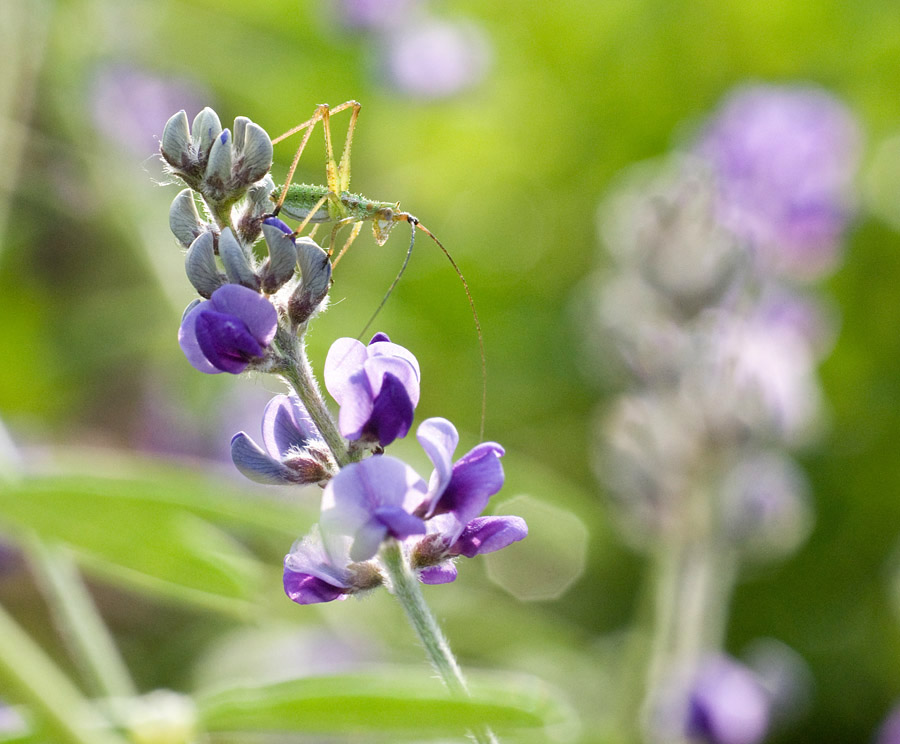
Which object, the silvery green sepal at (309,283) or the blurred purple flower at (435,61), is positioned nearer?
the silvery green sepal at (309,283)

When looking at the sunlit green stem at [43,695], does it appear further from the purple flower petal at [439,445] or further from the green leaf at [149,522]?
the purple flower petal at [439,445]

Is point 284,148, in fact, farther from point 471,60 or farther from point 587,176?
point 587,176

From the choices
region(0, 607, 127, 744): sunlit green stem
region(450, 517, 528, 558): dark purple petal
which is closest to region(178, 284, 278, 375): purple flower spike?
region(450, 517, 528, 558): dark purple petal

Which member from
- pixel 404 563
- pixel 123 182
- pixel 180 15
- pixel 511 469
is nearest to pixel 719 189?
pixel 511 469

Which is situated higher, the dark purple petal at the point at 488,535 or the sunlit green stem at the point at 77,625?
the sunlit green stem at the point at 77,625

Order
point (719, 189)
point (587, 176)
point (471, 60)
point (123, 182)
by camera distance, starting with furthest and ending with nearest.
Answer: point (471, 60) < point (587, 176) < point (123, 182) < point (719, 189)

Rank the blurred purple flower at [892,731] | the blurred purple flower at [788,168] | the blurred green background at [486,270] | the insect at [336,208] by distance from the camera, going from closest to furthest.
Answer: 1. the insect at [336,208]
2. the blurred purple flower at [892,731]
3. the blurred green background at [486,270]
4. the blurred purple flower at [788,168]

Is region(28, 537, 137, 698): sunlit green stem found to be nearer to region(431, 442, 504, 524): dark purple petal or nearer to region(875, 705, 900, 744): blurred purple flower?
region(431, 442, 504, 524): dark purple petal

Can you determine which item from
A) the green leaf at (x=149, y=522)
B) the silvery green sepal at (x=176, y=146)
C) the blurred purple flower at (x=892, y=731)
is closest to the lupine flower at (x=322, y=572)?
the green leaf at (x=149, y=522)
